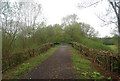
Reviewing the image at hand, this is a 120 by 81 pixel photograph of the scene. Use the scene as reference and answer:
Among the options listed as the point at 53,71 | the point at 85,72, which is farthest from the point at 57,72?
the point at 85,72

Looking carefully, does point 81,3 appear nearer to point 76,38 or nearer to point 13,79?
point 13,79

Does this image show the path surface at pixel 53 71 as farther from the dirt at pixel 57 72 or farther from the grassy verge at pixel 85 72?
the grassy verge at pixel 85 72

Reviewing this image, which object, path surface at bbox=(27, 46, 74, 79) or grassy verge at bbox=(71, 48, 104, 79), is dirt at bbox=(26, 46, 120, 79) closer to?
path surface at bbox=(27, 46, 74, 79)

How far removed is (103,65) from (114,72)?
5.05 feet

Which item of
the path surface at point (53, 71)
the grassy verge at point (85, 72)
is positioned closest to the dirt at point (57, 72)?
the path surface at point (53, 71)

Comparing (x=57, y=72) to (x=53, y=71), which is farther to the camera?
(x=53, y=71)

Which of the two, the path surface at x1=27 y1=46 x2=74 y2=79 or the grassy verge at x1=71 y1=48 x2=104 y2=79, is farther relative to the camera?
the path surface at x1=27 y1=46 x2=74 y2=79

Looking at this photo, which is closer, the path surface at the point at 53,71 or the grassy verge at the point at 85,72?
the grassy verge at the point at 85,72

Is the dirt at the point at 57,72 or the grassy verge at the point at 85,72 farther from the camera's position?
the dirt at the point at 57,72

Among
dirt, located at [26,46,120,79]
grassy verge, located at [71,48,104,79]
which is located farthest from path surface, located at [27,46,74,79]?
grassy verge, located at [71,48,104,79]

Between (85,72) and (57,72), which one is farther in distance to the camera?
(57,72)

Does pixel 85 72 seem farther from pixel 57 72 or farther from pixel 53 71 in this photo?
pixel 53 71

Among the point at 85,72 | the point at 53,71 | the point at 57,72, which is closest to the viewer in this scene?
the point at 85,72

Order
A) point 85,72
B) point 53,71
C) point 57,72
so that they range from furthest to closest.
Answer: point 53,71 < point 57,72 < point 85,72
